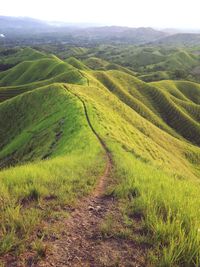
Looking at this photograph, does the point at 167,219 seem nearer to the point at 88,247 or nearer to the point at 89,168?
the point at 88,247

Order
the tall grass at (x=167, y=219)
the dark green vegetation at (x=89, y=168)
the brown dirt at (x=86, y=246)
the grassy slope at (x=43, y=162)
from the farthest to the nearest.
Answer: the grassy slope at (x=43, y=162), the dark green vegetation at (x=89, y=168), the brown dirt at (x=86, y=246), the tall grass at (x=167, y=219)

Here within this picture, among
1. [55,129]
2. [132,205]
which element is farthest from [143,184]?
[55,129]

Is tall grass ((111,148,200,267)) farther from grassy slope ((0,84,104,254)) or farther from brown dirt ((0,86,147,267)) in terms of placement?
grassy slope ((0,84,104,254))

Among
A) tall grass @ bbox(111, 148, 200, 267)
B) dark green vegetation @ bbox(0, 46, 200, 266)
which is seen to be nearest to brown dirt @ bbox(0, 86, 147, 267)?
dark green vegetation @ bbox(0, 46, 200, 266)

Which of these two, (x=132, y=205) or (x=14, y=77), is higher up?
(x=132, y=205)

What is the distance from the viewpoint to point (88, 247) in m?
6.18

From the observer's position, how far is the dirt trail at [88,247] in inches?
222

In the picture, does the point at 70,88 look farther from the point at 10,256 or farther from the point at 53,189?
the point at 10,256

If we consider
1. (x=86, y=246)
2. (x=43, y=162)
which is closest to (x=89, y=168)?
(x=43, y=162)

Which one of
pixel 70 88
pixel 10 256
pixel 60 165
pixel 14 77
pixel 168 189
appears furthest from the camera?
pixel 14 77

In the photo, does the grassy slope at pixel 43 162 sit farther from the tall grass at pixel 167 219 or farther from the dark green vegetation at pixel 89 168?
the tall grass at pixel 167 219

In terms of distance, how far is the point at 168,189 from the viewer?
9.15 m

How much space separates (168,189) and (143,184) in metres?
1.09

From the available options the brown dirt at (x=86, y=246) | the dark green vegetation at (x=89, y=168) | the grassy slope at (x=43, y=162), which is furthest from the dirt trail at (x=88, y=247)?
the grassy slope at (x=43, y=162)
